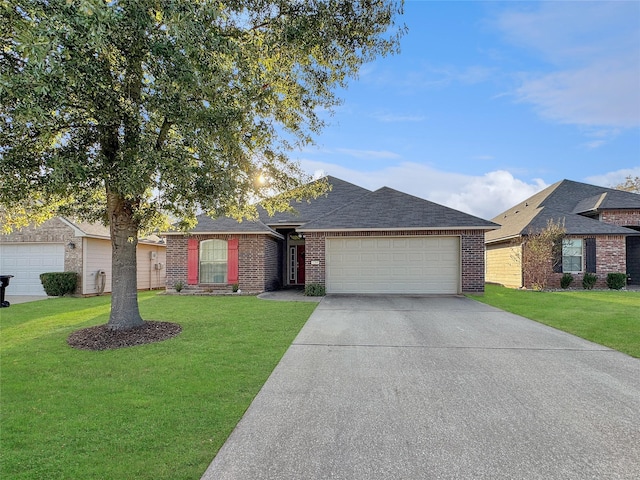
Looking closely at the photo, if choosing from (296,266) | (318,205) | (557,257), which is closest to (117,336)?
(296,266)

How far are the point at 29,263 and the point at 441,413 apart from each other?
56.5ft

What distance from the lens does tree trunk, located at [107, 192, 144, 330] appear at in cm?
702

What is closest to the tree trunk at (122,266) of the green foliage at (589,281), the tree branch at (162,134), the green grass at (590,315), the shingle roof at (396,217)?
the tree branch at (162,134)

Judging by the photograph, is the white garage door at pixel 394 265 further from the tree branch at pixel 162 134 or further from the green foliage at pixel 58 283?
the green foliage at pixel 58 283

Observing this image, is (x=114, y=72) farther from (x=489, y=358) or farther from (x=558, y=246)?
(x=558, y=246)

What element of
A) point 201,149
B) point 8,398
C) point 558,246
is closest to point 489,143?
point 558,246

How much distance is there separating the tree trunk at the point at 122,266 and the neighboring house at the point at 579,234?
16.1 m

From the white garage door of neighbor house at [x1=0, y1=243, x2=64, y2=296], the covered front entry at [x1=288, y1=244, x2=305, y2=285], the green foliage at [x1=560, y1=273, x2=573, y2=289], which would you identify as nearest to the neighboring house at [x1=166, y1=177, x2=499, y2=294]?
the covered front entry at [x1=288, y1=244, x2=305, y2=285]

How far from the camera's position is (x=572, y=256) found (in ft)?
53.7

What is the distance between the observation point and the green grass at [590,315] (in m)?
6.55

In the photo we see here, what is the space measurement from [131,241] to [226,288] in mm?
7766

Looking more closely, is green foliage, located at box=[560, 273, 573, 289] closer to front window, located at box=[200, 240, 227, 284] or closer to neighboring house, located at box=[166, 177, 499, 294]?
neighboring house, located at box=[166, 177, 499, 294]

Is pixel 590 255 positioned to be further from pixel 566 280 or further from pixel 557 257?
pixel 566 280

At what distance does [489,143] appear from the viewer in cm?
1354
